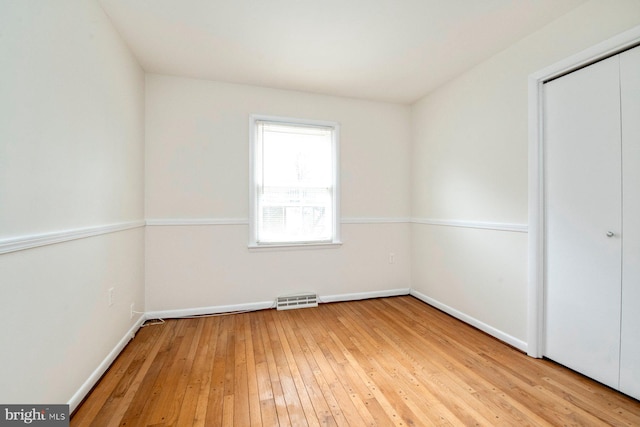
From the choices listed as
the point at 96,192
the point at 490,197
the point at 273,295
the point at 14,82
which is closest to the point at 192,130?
the point at 96,192

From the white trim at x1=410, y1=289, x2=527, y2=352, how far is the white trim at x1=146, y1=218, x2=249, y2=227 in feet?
7.67

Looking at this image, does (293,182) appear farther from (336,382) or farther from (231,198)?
(336,382)

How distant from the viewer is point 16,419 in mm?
1150

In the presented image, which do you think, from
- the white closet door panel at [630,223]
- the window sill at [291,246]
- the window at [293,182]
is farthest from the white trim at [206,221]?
the white closet door panel at [630,223]

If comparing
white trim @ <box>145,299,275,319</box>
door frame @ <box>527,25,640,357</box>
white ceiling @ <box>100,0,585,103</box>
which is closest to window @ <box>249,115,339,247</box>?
white ceiling @ <box>100,0,585,103</box>

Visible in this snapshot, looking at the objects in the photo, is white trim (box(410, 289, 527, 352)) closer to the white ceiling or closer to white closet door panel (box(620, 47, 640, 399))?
white closet door panel (box(620, 47, 640, 399))

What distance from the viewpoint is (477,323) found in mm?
2617

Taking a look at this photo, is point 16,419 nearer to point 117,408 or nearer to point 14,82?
point 117,408

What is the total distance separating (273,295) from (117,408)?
169 centimetres

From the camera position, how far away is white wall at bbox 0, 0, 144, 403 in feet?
3.67

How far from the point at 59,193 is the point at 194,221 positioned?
145 cm

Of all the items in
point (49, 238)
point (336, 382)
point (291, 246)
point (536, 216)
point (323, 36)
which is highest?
point (323, 36)

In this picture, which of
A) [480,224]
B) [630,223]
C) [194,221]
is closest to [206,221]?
[194,221]

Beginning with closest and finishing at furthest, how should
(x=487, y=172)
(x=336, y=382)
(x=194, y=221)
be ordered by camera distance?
(x=336, y=382)
(x=487, y=172)
(x=194, y=221)
